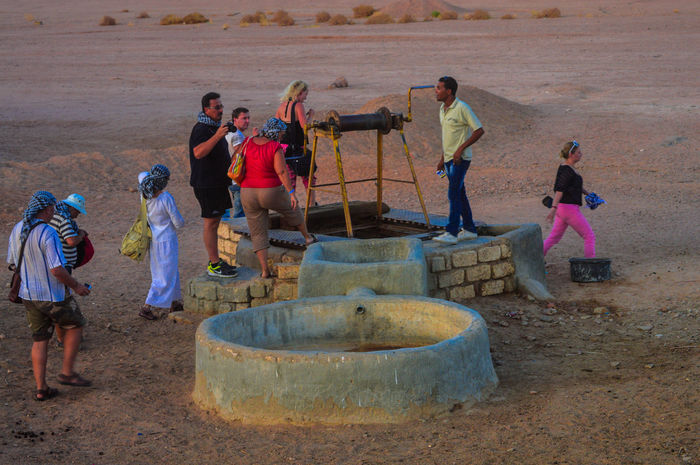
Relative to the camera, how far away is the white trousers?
834 cm

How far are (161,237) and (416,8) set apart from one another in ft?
141

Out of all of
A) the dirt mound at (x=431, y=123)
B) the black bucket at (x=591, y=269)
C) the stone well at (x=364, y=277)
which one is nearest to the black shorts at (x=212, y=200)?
the stone well at (x=364, y=277)

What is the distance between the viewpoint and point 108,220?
1312 centimetres

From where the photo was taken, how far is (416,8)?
49219mm

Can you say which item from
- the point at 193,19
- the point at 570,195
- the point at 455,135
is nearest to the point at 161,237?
the point at 455,135

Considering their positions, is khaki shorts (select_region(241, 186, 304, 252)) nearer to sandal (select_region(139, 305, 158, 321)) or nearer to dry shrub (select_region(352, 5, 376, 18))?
sandal (select_region(139, 305, 158, 321))

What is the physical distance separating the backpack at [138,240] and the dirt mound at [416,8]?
41694mm

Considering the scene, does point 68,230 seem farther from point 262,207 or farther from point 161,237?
point 262,207

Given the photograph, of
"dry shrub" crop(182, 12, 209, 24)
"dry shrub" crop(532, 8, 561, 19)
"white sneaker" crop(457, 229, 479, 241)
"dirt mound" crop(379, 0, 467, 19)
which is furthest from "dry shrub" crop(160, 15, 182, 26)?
"white sneaker" crop(457, 229, 479, 241)

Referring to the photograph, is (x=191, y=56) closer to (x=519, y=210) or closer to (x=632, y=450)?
(x=519, y=210)

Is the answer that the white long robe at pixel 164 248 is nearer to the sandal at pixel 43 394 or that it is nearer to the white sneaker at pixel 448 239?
the sandal at pixel 43 394

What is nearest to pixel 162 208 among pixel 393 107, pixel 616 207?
pixel 616 207

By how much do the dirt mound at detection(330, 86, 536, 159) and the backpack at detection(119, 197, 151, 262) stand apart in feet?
28.4

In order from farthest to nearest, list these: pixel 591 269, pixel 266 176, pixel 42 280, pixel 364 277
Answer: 1. pixel 591 269
2. pixel 266 176
3. pixel 364 277
4. pixel 42 280
